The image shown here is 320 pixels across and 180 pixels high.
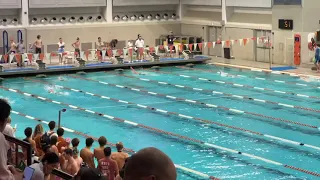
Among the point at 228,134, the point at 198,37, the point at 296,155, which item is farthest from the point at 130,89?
the point at 198,37

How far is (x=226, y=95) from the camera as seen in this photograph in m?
20.5

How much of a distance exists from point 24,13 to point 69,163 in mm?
23007

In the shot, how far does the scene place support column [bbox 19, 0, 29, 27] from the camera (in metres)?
30.7

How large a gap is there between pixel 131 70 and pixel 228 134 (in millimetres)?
13472

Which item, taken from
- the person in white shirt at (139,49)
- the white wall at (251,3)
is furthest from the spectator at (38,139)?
the white wall at (251,3)

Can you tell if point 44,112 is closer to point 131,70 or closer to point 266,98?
point 266,98

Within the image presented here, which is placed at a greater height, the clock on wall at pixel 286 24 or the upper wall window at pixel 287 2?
the upper wall window at pixel 287 2

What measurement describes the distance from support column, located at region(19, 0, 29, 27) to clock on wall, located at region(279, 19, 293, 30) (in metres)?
12.5

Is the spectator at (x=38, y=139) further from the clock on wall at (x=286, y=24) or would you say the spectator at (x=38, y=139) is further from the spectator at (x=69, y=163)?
the clock on wall at (x=286, y=24)

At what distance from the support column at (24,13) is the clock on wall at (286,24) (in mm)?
12531

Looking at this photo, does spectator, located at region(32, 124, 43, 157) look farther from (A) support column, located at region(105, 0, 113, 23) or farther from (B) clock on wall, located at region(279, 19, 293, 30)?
(A) support column, located at region(105, 0, 113, 23)

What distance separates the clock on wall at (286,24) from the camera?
27.8 meters

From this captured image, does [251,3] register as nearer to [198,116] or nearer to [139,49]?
[139,49]

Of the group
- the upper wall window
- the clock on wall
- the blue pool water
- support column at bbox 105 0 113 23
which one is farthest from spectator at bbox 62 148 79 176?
support column at bbox 105 0 113 23
